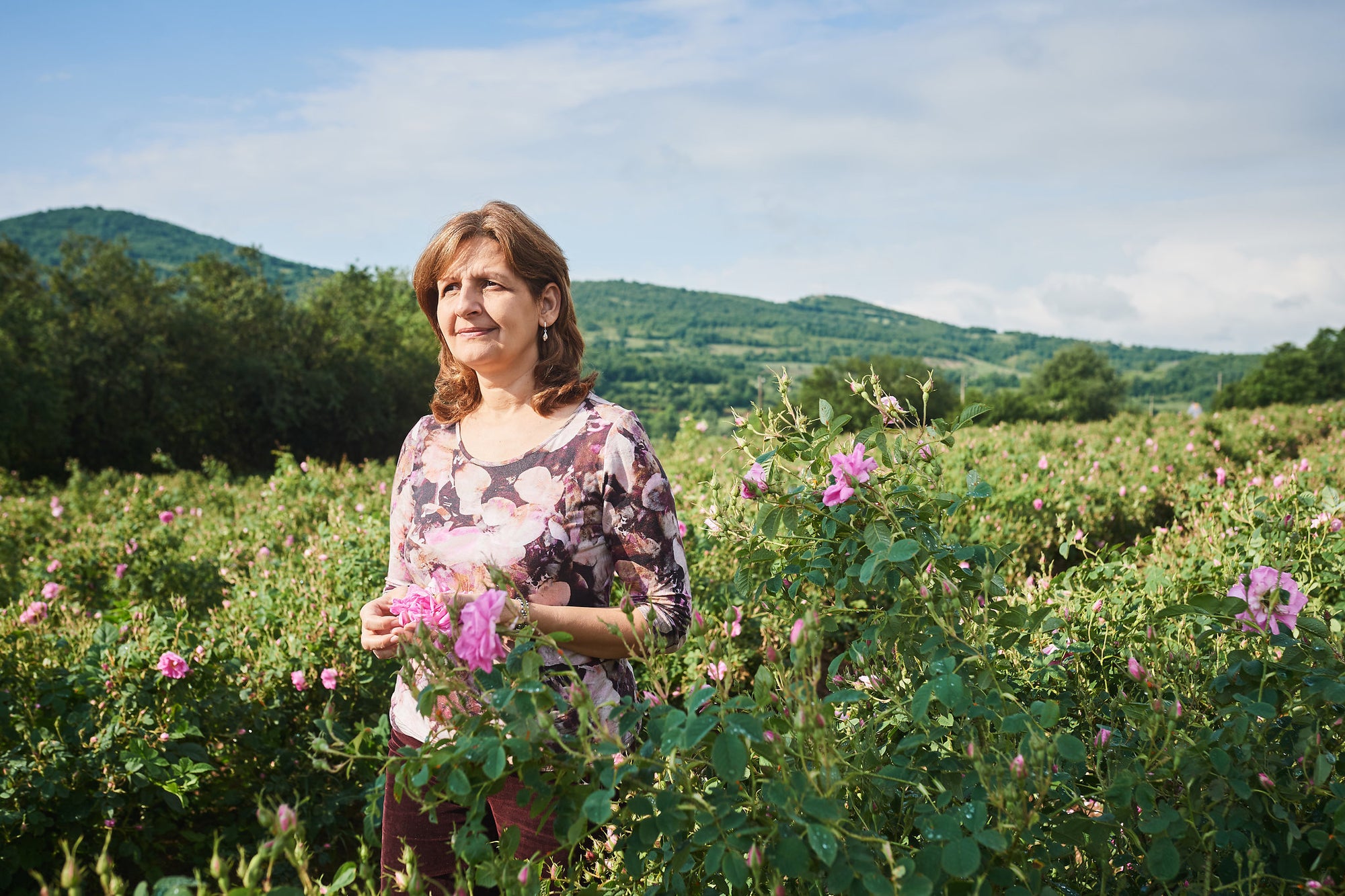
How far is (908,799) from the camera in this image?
139 centimetres

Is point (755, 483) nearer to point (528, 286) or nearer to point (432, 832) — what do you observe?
point (528, 286)

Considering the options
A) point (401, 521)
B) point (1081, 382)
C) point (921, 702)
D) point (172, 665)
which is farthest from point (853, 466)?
point (1081, 382)

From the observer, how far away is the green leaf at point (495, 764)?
1.01m

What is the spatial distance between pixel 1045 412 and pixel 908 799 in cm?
5992


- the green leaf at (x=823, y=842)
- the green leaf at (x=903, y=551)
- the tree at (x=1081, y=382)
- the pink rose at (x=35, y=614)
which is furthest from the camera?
the tree at (x=1081, y=382)

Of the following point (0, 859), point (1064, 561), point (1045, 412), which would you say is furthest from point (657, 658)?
point (1045, 412)

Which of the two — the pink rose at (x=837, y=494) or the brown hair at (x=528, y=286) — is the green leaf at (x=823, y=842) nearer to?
the pink rose at (x=837, y=494)

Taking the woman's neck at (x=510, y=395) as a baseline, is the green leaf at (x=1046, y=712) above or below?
below

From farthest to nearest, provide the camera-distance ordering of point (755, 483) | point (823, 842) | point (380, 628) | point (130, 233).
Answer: point (130, 233) < point (380, 628) < point (755, 483) < point (823, 842)

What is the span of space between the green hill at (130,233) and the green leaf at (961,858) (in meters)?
90.9

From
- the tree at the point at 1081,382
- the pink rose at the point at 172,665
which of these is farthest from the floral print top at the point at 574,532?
the tree at the point at 1081,382

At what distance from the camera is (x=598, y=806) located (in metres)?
1.01

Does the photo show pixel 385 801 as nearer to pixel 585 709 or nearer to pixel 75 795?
pixel 585 709

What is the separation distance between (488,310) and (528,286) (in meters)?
0.12
